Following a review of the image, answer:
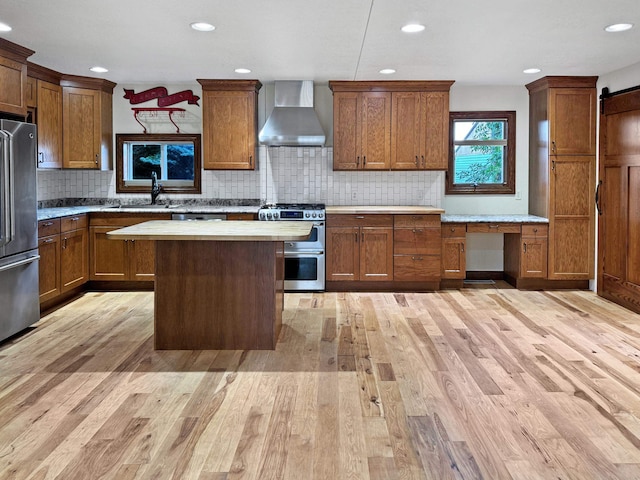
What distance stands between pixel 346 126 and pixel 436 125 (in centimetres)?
100

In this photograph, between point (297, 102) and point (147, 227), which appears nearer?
point (147, 227)

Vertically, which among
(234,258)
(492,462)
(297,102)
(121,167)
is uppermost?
(297,102)

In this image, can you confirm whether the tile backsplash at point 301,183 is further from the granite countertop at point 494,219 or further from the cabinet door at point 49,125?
the cabinet door at point 49,125

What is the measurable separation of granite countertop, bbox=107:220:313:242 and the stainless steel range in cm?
187

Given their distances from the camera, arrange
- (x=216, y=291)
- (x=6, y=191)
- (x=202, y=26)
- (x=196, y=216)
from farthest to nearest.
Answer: (x=196, y=216)
(x=6, y=191)
(x=202, y=26)
(x=216, y=291)

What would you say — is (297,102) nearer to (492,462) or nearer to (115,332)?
(115,332)

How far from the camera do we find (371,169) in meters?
6.55

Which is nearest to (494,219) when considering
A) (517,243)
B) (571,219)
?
(517,243)

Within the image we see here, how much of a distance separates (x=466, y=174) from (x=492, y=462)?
4946 mm

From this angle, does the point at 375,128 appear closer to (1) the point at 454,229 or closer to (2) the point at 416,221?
(2) the point at 416,221

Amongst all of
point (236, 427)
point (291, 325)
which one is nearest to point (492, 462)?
point (236, 427)

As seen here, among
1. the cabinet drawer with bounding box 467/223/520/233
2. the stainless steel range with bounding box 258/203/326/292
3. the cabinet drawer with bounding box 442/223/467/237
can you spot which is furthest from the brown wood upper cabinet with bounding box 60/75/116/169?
the cabinet drawer with bounding box 467/223/520/233

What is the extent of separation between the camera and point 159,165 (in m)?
6.93

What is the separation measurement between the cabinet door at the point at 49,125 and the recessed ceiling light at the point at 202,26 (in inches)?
96.2
